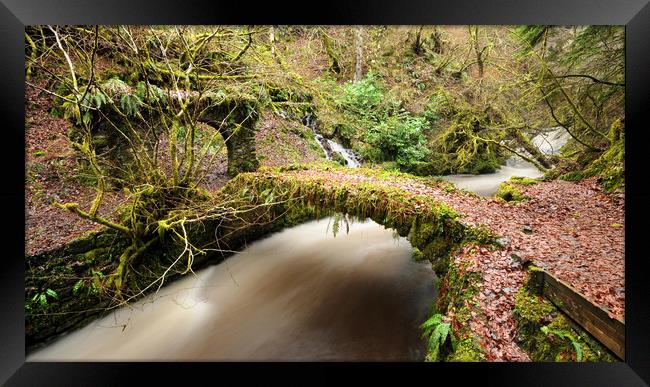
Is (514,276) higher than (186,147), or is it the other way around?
(186,147)

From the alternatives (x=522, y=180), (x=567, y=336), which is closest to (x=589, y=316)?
(x=567, y=336)

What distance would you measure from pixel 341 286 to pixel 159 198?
335 cm

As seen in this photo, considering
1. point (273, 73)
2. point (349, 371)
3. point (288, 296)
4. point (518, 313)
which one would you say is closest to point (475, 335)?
point (518, 313)

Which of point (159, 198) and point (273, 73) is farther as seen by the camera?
point (273, 73)

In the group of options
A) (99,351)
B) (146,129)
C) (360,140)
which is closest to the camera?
(99,351)

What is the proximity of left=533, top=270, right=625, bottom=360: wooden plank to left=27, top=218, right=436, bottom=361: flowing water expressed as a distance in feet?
5.45

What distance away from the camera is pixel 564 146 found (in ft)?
16.4

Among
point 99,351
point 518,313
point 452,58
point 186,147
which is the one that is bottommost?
point 99,351

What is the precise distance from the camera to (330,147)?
24.3 feet

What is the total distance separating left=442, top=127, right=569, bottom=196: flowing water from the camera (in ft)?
17.0

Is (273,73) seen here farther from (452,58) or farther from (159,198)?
(452,58)

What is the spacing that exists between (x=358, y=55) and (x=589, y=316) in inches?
238

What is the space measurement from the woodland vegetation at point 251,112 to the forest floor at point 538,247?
1.34 ft

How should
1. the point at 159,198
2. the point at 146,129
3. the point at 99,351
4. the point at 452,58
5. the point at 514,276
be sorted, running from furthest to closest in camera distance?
the point at 452,58
the point at 146,129
the point at 159,198
the point at 99,351
the point at 514,276
